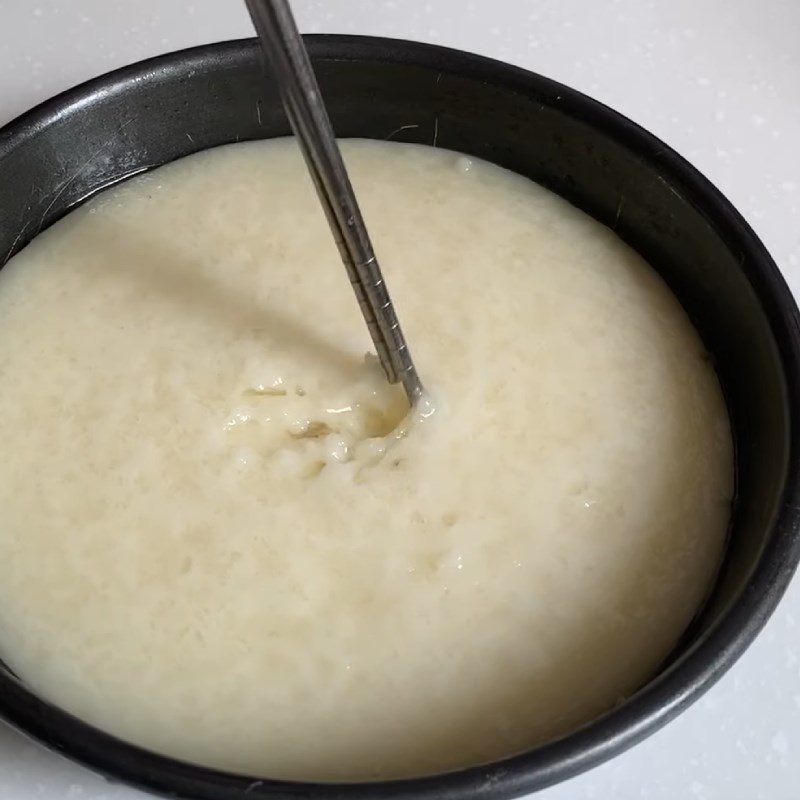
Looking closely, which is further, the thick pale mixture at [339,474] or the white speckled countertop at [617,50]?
the white speckled countertop at [617,50]

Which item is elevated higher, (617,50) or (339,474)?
(617,50)

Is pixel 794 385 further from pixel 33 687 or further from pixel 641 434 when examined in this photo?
pixel 33 687

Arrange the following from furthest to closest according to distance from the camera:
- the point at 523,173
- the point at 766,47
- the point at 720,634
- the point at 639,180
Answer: the point at 766,47
the point at 523,173
the point at 639,180
the point at 720,634

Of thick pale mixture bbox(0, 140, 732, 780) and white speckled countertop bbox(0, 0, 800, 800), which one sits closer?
thick pale mixture bbox(0, 140, 732, 780)

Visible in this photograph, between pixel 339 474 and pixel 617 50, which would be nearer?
pixel 339 474

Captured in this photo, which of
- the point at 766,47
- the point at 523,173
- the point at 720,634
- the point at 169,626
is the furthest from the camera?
the point at 766,47

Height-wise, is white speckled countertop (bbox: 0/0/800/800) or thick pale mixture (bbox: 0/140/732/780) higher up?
white speckled countertop (bbox: 0/0/800/800)

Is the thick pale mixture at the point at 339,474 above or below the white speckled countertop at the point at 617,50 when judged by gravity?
below

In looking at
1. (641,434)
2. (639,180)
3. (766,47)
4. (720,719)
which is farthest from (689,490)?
(766,47)
